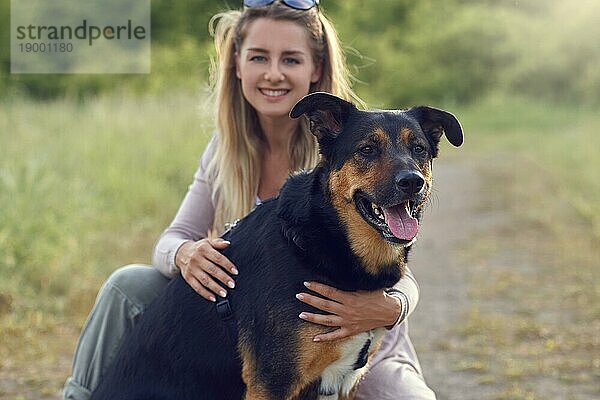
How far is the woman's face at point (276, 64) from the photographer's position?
3.57 metres

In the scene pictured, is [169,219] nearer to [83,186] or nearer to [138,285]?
[83,186]

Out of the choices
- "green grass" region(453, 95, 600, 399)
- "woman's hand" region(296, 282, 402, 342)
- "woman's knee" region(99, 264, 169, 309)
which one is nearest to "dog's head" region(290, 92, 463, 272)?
"woman's hand" region(296, 282, 402, 342)

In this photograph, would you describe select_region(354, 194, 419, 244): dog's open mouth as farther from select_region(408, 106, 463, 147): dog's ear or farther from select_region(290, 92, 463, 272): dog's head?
select_region(408, 106, 463, 147): dog's ear

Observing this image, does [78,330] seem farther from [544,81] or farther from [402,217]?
[544,81]

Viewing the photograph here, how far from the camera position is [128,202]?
8.30 m

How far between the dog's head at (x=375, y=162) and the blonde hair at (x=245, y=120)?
71 centimetres

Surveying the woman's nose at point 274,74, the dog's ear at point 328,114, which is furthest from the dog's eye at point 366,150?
the woman's nose at point 274,74

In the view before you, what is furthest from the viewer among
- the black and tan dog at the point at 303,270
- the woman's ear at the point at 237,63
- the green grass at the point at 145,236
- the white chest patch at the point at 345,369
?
the green grass at the point at 145,236

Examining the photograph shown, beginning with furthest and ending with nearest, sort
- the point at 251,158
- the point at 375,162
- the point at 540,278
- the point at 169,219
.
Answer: the point at 169,219 → the point at 540,278 → the point at 251,158 → the point at 375,162

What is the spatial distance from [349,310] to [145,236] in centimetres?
495

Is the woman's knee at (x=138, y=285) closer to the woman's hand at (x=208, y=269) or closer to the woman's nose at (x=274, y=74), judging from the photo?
the woman's hand at (x=208, y=269)

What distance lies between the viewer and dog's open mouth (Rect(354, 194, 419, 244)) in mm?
2752

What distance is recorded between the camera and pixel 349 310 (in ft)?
9.64

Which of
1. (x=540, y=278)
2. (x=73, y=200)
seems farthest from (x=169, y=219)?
(x=540, y=278)
